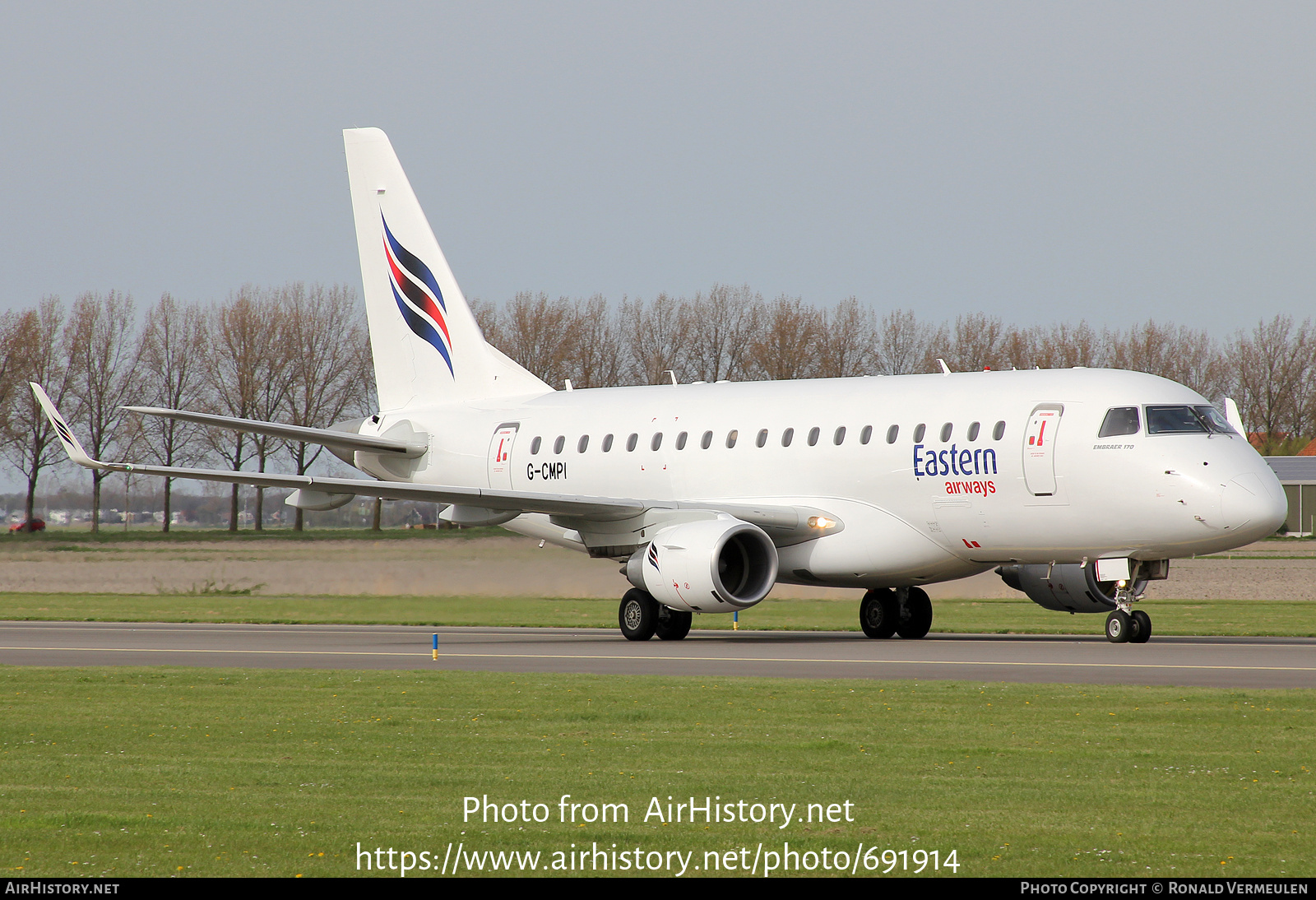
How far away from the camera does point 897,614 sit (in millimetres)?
26703

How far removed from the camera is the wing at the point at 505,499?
25.2 metres

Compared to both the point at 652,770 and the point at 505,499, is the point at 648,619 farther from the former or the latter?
the point at 652,770

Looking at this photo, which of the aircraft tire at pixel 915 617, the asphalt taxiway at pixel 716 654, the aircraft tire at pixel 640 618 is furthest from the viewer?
the aircraft tire at pixel 915 617

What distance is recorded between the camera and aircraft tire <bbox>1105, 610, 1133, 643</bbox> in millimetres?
22500

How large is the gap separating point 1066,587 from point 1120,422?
4.28 meters

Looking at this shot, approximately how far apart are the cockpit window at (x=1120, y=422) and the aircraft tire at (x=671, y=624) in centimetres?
707

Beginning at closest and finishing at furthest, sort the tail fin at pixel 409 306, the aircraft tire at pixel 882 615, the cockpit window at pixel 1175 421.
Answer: the cockpit window at pixel 1175 421 → the aircraft tire at pixel 882 615 → the tail fin at pixel 409 306

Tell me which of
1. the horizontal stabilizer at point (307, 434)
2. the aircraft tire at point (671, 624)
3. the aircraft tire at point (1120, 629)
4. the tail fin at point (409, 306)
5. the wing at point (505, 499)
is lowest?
the aircraft tire at point (671, 624)

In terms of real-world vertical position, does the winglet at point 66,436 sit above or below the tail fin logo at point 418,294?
below

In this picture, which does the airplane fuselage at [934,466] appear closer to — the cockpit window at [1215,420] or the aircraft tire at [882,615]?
the cockpit window at [1215,420]

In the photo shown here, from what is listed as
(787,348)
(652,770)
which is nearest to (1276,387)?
(787,348)

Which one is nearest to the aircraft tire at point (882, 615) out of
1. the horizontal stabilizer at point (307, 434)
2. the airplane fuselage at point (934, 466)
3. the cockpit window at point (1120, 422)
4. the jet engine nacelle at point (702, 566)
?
the airplane fuselage at point (934, 466)
